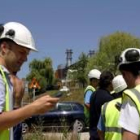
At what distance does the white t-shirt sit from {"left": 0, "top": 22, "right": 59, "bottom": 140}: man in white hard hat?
685 millimetres

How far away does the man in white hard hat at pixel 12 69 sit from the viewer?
3061mm

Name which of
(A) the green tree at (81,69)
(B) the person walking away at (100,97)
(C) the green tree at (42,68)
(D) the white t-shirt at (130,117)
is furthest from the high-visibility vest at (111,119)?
(A) the green tree at (81,69)

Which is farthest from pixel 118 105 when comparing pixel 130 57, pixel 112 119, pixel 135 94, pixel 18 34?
pixel 18 34

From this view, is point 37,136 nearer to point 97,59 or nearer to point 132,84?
point 132,84

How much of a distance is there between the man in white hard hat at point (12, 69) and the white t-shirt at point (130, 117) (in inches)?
27.0

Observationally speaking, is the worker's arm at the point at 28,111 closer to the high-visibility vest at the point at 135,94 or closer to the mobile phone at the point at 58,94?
the mobile phone at the point at 58,94

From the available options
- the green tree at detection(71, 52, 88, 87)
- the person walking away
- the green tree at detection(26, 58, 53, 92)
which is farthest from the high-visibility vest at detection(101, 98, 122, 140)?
the green tree at detection(71, 52, 88, 87)

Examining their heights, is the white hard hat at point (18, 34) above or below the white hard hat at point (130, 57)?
above

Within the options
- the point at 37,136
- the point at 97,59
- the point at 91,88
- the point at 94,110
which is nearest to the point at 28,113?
the point at 94,110

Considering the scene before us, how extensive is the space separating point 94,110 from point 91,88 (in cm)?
198

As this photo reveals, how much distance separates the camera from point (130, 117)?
3.50 meters

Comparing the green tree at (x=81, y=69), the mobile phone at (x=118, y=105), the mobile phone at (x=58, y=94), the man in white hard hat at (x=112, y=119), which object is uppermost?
the mobile phone at (x=58, y=94)

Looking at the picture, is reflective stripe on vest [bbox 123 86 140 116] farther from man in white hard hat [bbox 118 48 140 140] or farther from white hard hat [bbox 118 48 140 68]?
white hard hat [bbox 118 48 140 68]

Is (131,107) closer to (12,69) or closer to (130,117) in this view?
(130,117)
